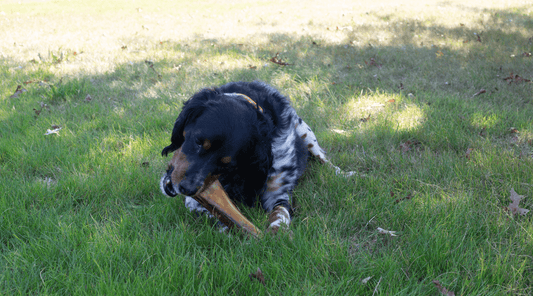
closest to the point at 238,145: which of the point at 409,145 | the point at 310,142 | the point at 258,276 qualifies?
the point at 258,276

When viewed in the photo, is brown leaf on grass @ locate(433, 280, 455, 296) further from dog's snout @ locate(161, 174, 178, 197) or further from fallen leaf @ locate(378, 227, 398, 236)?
dog's snout @ locate(161, 174, 178, 197)

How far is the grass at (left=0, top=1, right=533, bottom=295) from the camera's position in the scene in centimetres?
182

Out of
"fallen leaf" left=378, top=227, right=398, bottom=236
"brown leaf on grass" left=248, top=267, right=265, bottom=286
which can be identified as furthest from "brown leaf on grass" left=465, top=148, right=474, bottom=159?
"brown leaf on grass" left=248, top=267, right=265, bottom=286

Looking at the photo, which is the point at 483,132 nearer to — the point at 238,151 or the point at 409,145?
the point at 409,145

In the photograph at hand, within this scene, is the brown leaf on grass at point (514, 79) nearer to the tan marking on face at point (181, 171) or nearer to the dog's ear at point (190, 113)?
the dog's ear at point (190, 113)

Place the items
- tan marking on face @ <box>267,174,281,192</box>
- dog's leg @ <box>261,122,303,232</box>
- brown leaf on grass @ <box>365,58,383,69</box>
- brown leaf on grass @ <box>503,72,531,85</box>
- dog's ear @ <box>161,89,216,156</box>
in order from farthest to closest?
brown leaf on grass @ <box>365,58,383,69</box> → brown leaf on grass @ <box>503,72,531,85</box> → tan marking on face @ <box>267,174,281,192</box> → dog's leg @ <box>261,122,303,232</box> → dog's ear @ <box>161,89,216,156</box>

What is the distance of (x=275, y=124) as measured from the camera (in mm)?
2785

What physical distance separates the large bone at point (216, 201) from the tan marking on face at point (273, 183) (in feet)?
1.55

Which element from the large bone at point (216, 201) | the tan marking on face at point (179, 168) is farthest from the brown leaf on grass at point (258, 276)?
the tan marking on face at point (179, 168)

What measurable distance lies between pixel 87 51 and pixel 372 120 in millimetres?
6173

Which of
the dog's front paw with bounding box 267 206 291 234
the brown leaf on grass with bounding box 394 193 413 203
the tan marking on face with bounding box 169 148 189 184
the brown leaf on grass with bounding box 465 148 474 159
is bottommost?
the dog's front paw with bounding box 267 206 291 234

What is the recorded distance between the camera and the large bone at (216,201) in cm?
207

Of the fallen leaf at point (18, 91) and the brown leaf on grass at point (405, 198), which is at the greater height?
the brown leaf on grass at point (405, 198)

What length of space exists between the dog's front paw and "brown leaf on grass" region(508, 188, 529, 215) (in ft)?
5.13
